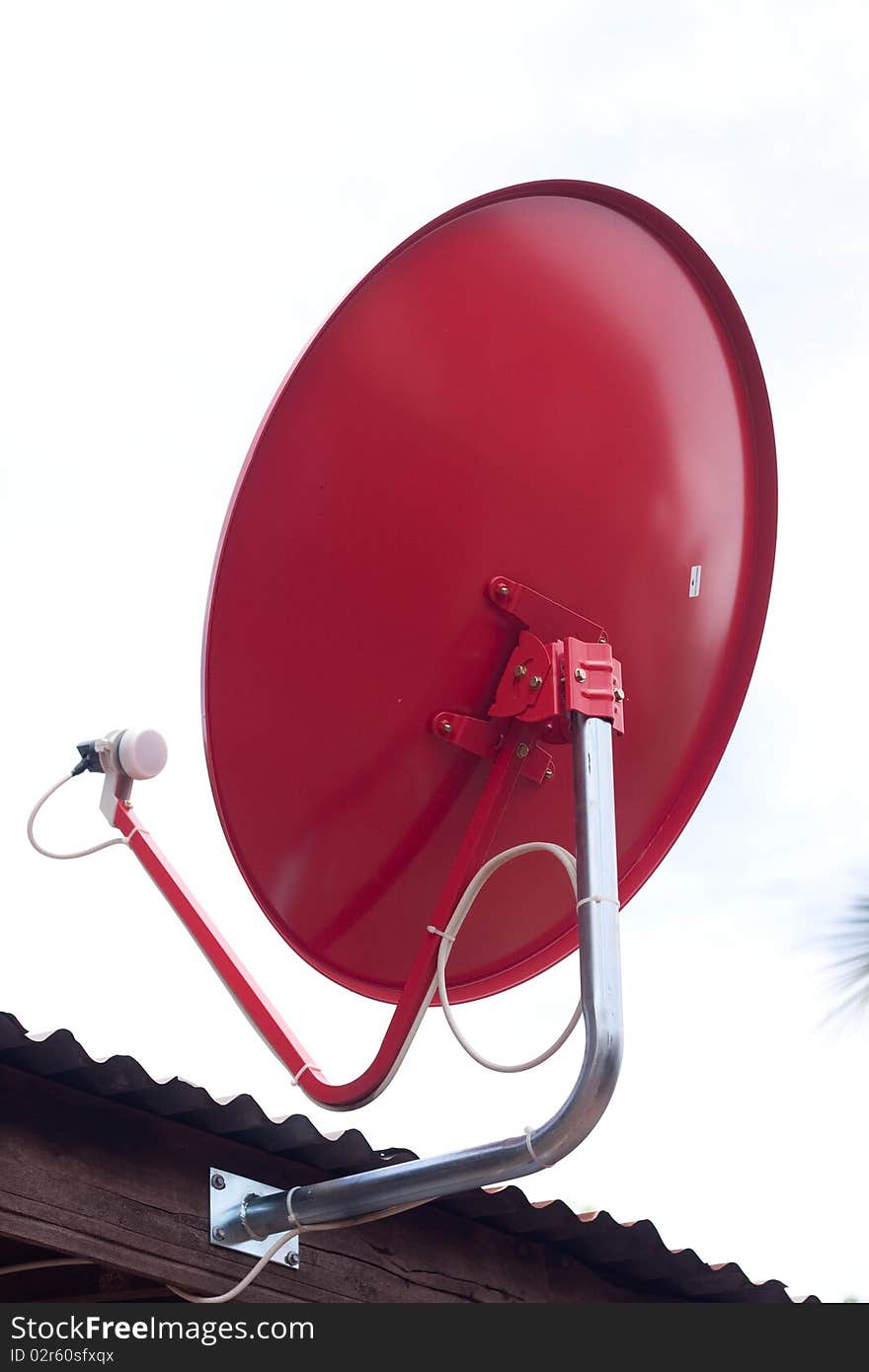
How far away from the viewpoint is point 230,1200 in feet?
10.1

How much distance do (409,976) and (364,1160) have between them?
1.84ft

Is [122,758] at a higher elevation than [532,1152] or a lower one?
higher

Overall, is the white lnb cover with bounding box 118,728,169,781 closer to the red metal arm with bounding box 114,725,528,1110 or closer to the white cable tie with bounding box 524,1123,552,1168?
the red metal arm with bounding box 114,725,528,1110

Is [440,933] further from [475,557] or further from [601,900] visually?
[475,557]

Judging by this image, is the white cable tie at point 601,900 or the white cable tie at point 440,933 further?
the white cable tie at point 440,933

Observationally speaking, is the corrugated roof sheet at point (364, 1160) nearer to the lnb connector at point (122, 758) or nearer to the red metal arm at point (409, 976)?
Answer: the red metal arm at point (409, 976)

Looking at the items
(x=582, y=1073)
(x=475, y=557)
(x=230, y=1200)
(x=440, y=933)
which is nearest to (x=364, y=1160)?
(x=230, y=1200)

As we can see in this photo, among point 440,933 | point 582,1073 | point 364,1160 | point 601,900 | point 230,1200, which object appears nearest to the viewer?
point 582,1073

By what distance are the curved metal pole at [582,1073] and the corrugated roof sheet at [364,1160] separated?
0.26 m

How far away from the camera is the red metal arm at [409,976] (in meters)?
2.77

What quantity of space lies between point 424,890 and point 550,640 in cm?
57

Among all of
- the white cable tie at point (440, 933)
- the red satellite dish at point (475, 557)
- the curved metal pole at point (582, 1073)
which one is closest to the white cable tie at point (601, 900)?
the curved metal pole at point (582, 1073)

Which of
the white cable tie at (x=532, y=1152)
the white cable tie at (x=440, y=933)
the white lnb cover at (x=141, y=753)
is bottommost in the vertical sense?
the white cable tie at (x=532, y=1152)

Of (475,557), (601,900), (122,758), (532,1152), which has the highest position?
(475,557)
